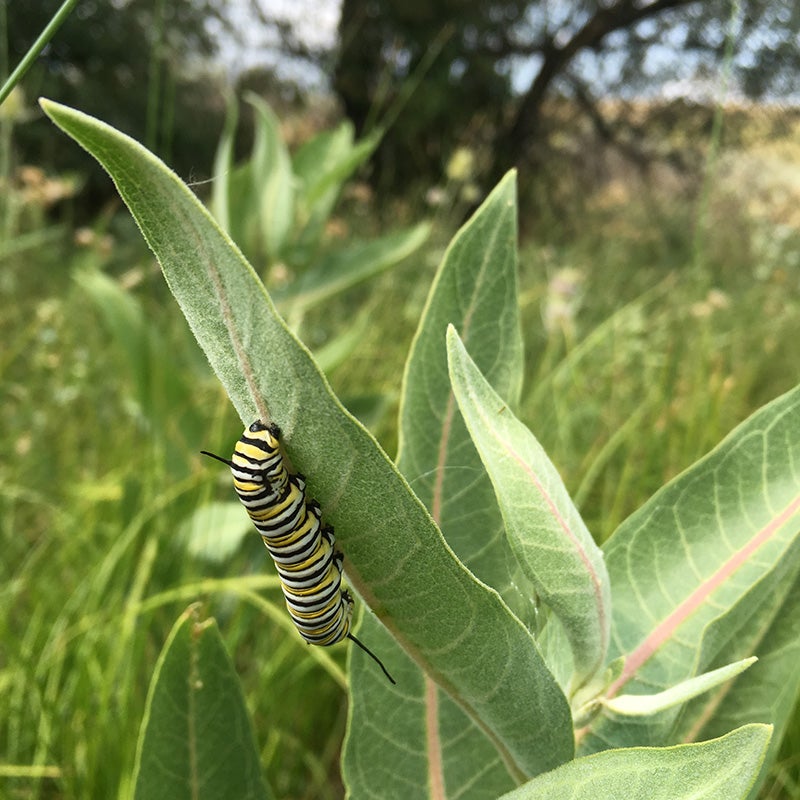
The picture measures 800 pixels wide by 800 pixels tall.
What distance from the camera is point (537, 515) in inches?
16.8

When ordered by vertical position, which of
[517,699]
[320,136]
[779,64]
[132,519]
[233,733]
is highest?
[779,64]

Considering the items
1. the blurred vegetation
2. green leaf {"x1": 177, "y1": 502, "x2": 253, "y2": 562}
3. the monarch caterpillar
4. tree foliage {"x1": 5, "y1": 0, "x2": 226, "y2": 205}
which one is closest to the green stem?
the blurred vegetation

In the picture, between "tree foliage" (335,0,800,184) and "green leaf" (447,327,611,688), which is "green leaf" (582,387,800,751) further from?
"tree foliage" (335,0,800,184)

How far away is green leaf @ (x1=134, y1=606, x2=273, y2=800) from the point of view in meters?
0.53

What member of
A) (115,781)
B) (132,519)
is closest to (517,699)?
(115,781)

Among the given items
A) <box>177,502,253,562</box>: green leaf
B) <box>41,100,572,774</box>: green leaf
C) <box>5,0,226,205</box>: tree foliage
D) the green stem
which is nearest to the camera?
<box>41,100,572,774</box>: green leaf

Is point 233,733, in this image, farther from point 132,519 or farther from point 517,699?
point 132,519

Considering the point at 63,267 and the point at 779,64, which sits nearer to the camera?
the point at 63,267

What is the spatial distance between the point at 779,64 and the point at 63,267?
15.1 ft

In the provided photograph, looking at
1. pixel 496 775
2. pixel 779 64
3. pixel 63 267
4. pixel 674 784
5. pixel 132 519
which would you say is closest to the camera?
pixel 674 784

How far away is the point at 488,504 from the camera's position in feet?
1.75

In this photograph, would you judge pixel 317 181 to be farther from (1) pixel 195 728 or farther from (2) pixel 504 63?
(2) pixel 504 63

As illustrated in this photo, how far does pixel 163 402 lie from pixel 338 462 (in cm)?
124

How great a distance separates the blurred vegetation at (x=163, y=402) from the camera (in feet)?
3.82
